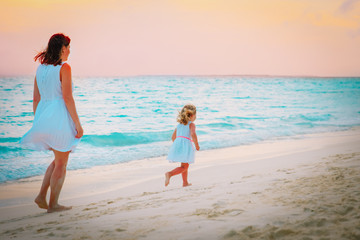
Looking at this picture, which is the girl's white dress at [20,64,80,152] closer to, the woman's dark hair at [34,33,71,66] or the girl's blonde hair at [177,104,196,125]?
the woman's dark hair at [34,33,71,66]

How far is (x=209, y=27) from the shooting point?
2417 cm

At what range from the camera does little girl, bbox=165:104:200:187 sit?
15.3ft

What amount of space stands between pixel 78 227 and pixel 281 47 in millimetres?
23776

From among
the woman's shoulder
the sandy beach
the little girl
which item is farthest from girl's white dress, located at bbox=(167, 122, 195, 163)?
the woman's shoulder

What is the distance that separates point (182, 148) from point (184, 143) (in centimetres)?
9

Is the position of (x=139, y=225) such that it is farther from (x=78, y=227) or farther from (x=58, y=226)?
(x=58, y=226)

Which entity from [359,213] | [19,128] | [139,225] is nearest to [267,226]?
[359,213]

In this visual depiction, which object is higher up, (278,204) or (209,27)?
(209,27)

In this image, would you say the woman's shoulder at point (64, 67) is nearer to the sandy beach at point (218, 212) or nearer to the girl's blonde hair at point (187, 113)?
the sandy beach at point (218, 212)

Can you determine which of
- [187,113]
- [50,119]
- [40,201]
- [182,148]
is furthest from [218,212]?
[187,113]

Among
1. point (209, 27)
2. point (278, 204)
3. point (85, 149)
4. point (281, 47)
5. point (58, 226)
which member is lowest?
point (85, 149)

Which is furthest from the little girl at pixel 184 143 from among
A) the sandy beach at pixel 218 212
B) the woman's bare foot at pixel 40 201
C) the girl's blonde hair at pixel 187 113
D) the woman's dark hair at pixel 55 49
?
the woman's dark hair at pixel 55 49

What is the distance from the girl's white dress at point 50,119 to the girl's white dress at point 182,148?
6.16 feet

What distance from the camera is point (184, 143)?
4.75m
